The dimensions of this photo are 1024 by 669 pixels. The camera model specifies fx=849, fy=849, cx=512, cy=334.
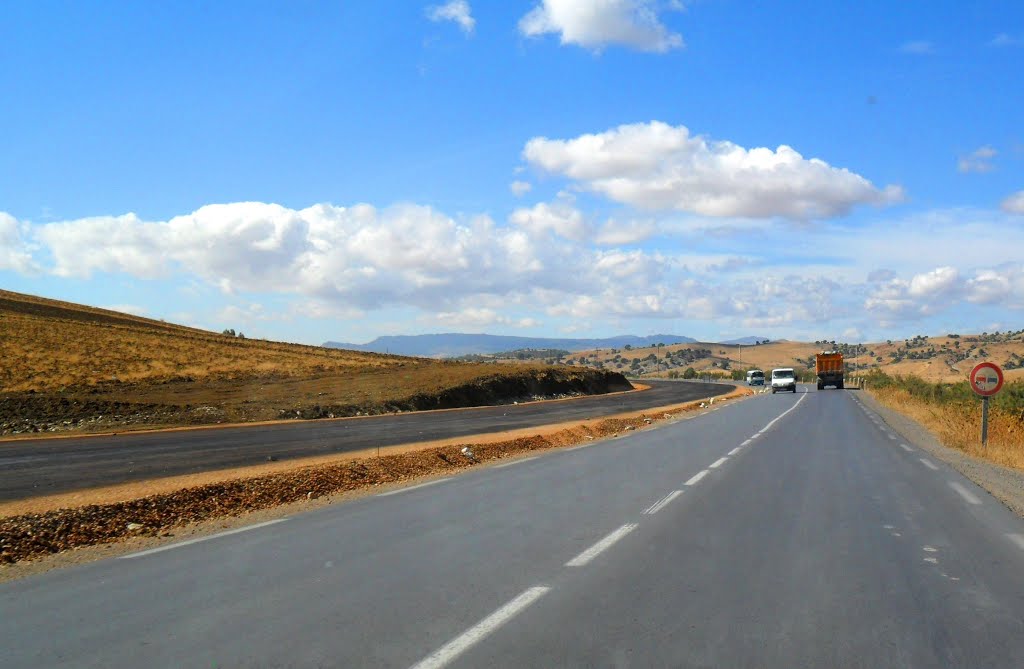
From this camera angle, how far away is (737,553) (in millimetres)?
7871

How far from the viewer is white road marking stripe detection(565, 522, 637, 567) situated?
7.48 metres

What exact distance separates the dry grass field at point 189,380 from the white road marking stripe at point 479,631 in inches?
1273

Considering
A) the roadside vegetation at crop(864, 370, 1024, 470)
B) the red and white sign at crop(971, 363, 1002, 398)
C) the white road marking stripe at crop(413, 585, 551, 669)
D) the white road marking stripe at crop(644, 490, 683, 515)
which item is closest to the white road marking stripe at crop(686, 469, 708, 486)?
the white road marking stripe at crop(644, 490, 683, 515)

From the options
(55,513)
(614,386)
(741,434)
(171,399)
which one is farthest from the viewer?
(614,386)

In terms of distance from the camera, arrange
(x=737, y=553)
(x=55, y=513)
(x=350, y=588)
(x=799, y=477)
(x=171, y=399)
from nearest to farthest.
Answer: (x=350, y=588)
(x=737, y=553)
(x=55, y=513)
(x=799, y=477)
(x=171, y=399)

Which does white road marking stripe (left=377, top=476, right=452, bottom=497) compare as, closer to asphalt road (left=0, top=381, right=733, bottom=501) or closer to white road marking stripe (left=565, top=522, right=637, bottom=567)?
white road marking stripe (left=565, top=522, right=637, bottom=567)

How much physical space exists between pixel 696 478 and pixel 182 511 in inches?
309

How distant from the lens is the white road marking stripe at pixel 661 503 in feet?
34.0

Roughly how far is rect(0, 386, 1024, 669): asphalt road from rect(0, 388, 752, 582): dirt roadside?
88 cm

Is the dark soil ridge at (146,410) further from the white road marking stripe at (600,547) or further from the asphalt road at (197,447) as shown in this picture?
the white road marking stripe at (600,547)

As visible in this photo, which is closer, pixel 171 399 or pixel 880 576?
pixel 880 576

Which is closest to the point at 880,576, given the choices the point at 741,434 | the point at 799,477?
the point at 799,477

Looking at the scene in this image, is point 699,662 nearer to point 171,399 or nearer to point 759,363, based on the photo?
point 171,399

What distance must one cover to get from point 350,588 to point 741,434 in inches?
775
